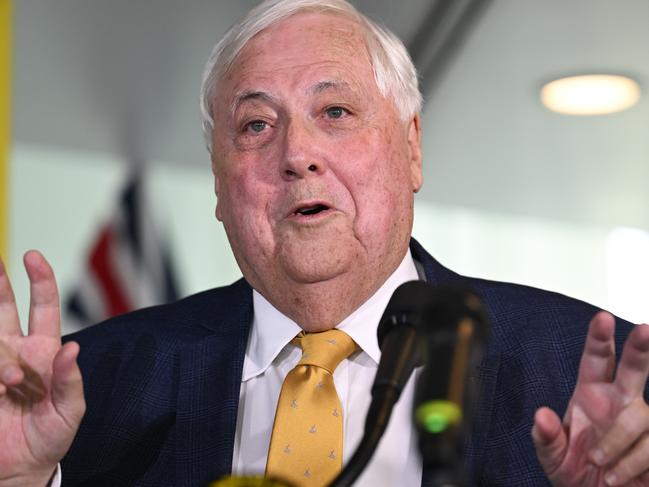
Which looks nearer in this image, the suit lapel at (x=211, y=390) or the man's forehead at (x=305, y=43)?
the suit lapel at (x=211, y=390)

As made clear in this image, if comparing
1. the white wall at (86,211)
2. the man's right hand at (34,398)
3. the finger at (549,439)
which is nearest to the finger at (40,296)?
the man's right hand at (34,398)

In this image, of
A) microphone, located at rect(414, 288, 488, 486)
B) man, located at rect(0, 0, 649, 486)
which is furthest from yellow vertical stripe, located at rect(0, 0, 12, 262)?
microphone, located at rect(414, 288, 488, 486)

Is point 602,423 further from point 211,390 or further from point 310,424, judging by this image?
point 211,390

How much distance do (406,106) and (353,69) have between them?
14 cm

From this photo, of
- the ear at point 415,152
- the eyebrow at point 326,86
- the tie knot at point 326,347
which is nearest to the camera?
the tie knot at point 326,347

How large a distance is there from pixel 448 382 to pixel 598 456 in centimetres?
55

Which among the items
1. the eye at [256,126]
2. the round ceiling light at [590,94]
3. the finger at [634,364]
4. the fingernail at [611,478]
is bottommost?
the fingernail at [611,478]

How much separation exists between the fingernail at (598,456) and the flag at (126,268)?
3.14 m

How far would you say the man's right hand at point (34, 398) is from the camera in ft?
5.20

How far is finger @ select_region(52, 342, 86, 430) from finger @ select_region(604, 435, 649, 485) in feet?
2.45

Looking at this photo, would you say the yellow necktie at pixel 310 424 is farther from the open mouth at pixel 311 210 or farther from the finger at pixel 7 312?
the finger at pixel 7 312

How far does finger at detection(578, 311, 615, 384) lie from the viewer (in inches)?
54.3

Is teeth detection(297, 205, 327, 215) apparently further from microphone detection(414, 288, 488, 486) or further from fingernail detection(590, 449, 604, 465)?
microphone detection(414, 288, 488, 486)

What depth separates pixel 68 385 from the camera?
61.4 inches
